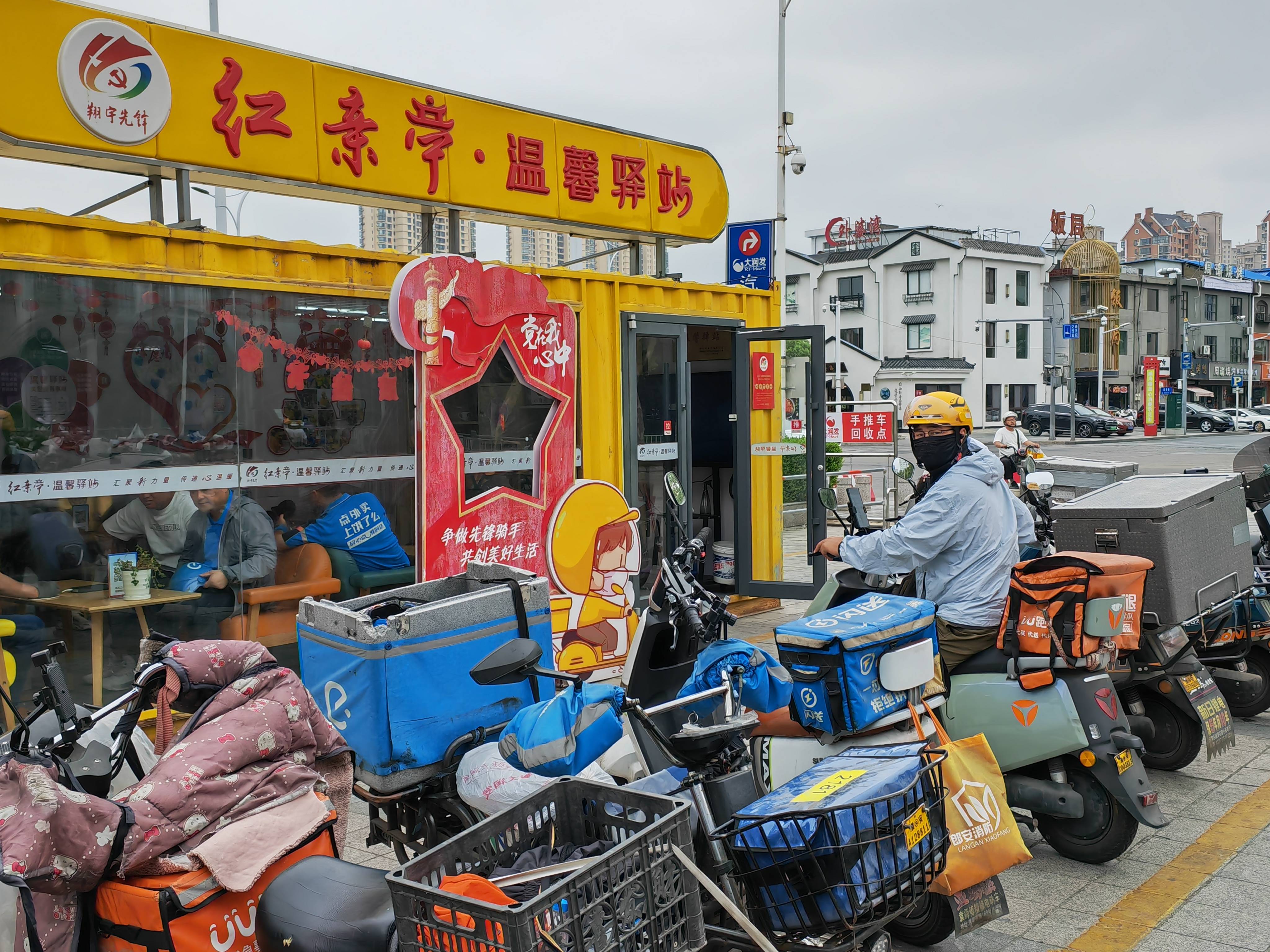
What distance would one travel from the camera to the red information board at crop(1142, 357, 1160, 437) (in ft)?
157

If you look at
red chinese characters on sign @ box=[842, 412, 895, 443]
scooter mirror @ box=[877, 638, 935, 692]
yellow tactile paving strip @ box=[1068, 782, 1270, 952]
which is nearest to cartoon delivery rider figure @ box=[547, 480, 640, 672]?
scooter mirror @ box=[877, 638, 935, 692]

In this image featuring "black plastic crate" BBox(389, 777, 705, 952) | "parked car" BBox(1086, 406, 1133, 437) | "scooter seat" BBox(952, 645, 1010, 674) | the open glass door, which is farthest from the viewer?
"parked car" BBox(1086, 406, 1133, 437)

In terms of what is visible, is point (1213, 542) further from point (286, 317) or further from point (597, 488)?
point (286, 317)

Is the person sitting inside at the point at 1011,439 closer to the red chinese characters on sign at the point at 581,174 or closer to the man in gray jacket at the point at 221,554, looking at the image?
the red chinese characters on sign at the point at 581,174

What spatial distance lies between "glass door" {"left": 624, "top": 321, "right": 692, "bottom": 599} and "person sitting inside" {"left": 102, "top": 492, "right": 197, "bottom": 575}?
341cm

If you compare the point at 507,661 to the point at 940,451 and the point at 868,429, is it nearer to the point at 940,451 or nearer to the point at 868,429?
the point at 940,451

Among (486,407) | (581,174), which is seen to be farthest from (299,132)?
(581,174)

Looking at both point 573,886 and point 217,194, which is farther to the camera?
point 217,194

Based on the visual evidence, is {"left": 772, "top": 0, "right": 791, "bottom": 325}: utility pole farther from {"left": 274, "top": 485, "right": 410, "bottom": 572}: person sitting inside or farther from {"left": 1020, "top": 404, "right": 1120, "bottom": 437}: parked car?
{"left": 1020, "top": 404, "right": 1120, "bottom": 437}: parked car

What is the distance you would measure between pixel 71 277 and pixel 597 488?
338cm

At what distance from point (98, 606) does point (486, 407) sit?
8.44 ft

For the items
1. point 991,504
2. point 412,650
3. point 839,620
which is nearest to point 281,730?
point 412,650

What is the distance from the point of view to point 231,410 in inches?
236

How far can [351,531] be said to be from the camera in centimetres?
653
